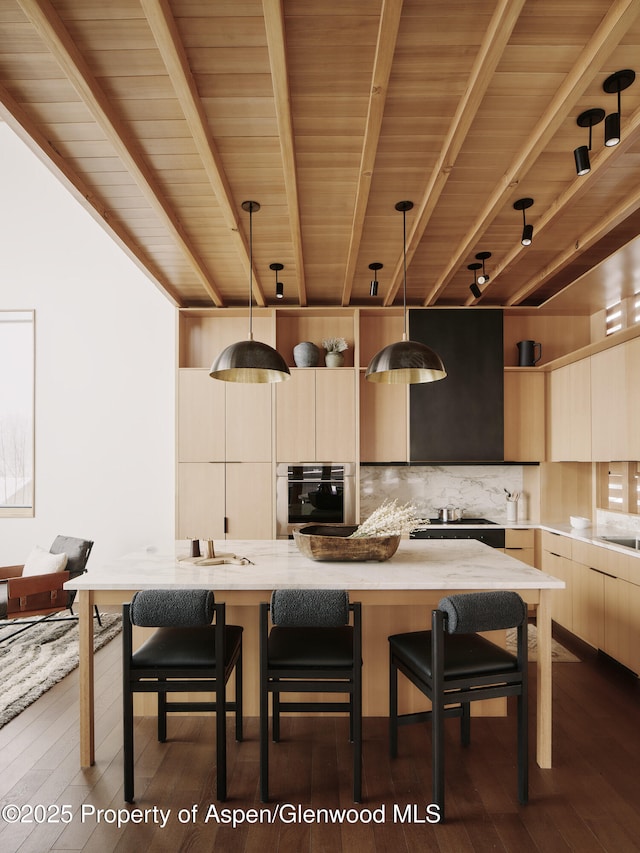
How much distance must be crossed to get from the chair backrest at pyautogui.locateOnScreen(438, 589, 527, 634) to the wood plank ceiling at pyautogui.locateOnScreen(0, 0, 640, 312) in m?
2.02

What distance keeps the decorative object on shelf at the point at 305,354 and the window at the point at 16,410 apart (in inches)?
114

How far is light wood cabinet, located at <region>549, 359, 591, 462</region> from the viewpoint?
4598 millimetres

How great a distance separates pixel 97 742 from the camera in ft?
9.47

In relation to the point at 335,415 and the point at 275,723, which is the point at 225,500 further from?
the point at 275,723

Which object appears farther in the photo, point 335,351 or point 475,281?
point 335,351

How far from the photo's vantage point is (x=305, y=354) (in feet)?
17.0

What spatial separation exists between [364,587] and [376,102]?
6.74 feet

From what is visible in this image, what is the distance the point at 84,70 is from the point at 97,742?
3118 mm

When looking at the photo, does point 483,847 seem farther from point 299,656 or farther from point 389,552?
point 389,552

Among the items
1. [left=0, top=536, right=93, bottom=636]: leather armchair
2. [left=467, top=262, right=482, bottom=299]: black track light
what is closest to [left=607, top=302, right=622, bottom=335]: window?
[left=467, top=262, right=482, bottom=299]: black track light

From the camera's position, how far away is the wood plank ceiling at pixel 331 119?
6.18 ft

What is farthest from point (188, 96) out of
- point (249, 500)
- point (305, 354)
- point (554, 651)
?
point (554, 651)

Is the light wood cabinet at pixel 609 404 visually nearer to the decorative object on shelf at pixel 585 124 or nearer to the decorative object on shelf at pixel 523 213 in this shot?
the decorative object on shelf at pixel 523 213

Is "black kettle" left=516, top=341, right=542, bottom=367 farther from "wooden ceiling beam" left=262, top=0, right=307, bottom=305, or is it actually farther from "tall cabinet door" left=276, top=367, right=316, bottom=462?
"wooden ceiling beam" left=262, top=0, right=307, bottom=305
